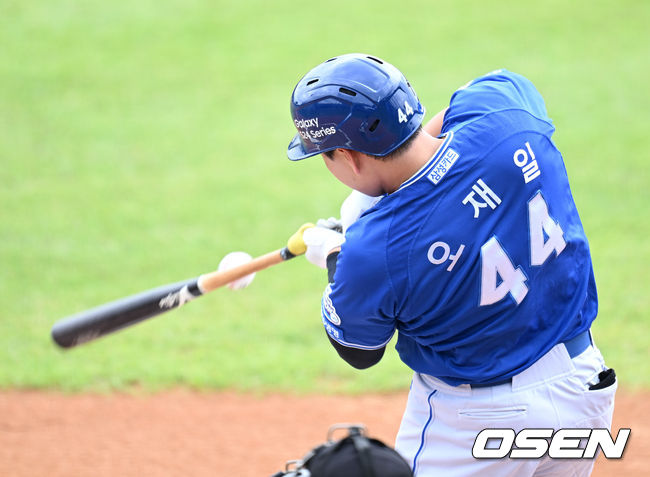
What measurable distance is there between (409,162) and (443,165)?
0.14 meters

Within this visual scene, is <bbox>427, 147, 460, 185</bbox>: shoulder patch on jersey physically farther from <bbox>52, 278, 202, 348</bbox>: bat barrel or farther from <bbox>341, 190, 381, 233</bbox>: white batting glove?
<bbox>52, 278, 202, 348</bbox>: bat barrel

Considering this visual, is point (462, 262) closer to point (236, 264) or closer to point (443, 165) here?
point (443, 165)

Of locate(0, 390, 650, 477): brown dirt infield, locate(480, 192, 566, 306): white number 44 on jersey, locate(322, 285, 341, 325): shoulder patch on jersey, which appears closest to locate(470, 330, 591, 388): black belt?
locate(480, 192, 566, 306): white number 44 on jersey

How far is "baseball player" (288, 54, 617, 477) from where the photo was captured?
2.68 m

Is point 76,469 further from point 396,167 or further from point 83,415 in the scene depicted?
point 396,167

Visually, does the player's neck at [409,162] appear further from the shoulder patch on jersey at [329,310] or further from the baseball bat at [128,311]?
the baseball bat at [128,311]

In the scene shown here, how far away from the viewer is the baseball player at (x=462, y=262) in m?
2.68

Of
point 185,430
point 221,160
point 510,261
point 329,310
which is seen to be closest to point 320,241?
point 329,310

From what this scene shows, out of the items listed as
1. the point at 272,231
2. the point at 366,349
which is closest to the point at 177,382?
the point at 272,231

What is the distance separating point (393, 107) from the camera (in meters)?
2.74

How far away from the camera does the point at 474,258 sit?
2695 millimetres

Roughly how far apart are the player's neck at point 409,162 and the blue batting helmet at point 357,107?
48 millimetres

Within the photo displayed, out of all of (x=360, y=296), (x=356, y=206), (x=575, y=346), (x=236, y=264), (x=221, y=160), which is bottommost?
(x=221, y=160)

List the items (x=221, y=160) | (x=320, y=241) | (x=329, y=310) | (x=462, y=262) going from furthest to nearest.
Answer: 1. (x=221, y=160)
2. (x=320, y=241)
3. (x=329, y=310)
4. (x=462, y=262)
